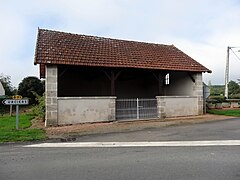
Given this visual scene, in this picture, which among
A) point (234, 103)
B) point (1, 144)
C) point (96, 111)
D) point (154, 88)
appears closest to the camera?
point (1, 144)

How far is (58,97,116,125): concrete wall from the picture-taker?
1279 cm

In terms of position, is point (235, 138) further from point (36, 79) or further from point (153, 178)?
point (36, 79)

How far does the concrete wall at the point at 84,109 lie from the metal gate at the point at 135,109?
0.69 m

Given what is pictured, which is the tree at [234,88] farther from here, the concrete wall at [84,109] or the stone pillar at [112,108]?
the concrete wall at [84,109]

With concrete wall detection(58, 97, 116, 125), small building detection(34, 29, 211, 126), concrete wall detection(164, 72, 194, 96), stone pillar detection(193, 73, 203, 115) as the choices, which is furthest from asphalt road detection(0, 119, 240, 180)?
concrete wall detection(164, 72, 194, 96)

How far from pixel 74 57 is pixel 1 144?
6.54m

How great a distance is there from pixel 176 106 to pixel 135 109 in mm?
2784

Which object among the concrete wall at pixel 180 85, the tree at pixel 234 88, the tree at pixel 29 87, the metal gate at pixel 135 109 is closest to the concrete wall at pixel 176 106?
the metal gate at pixel 135 109

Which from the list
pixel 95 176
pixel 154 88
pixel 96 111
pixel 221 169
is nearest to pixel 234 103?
pixel 154 88

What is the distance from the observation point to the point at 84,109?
13.3 meters

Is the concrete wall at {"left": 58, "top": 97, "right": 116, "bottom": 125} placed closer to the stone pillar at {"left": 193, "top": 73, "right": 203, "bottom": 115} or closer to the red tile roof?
the red tile roof

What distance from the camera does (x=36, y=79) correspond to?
3002 cm

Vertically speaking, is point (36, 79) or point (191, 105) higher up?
point (36, 79)

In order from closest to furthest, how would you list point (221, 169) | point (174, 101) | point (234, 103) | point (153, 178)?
point (153, 178) → point (221, 169) → point (174, 101) → point (234, 103)
